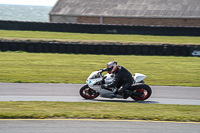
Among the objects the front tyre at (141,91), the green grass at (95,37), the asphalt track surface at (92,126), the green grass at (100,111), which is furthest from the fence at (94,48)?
the asphalt track surface at (92,126)

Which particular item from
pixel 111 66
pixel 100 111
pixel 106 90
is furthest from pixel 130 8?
pixel 100 111

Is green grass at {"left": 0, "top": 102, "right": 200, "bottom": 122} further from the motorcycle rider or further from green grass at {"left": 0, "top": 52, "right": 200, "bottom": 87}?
green grass at {"left": 0, "top": 52, "right": 200, "bottom": 87}

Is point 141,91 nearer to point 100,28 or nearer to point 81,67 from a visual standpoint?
point 81,67

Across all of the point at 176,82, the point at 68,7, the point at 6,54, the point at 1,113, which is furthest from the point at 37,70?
the point at 68,7

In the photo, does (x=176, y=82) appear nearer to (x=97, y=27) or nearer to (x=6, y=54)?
(x=6, y=54)

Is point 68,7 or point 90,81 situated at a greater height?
point 68,7

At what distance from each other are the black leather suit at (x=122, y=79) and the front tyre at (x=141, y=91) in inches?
10.9

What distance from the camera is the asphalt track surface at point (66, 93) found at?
1055 centimetres

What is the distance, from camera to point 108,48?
853 inches

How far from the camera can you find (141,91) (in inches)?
416

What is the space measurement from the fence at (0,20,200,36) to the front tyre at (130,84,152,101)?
21015mm

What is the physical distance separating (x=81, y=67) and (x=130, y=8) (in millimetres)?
26962

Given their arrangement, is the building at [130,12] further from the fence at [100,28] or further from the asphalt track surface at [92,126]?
the asphalt track surface at [92,126]

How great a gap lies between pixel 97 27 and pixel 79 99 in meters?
21.3
